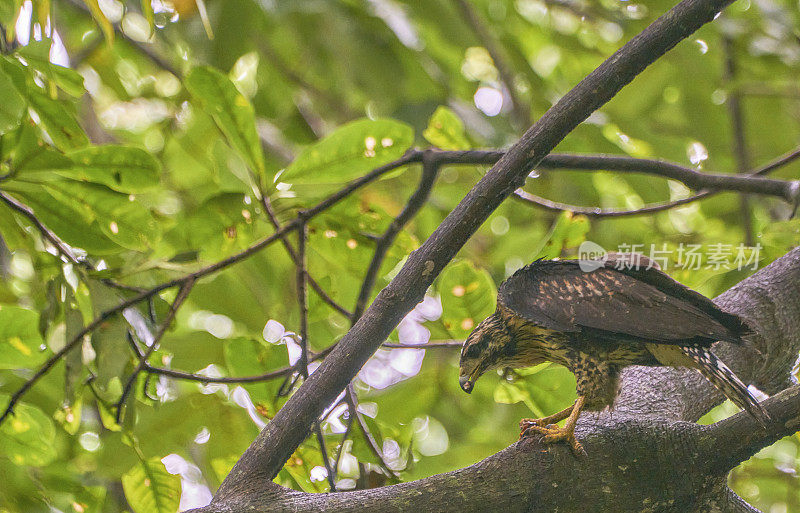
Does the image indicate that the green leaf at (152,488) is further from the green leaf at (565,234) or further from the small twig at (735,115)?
the small twig at (735,115)

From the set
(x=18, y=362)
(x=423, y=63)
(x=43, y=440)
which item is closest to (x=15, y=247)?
(x=18, y=362)

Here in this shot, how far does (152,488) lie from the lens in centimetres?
269

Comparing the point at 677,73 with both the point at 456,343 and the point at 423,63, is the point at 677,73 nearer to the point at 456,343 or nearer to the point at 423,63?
the point at 423,63

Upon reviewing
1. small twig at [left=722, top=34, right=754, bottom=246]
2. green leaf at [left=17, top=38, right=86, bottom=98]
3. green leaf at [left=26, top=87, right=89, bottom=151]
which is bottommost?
green leaf at [left=26, top=87, right=89, bottom=151]

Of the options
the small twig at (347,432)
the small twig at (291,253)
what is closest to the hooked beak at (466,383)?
the small twig at (347,432)

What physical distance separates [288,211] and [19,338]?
40.2 inches

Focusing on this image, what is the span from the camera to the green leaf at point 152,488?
268cm

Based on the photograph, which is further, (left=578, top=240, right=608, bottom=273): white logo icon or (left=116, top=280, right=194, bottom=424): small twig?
(left=116, top=280, right=194, bottom=424): small twig

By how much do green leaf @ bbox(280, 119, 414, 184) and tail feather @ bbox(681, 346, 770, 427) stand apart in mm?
1311

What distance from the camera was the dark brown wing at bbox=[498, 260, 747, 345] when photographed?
6.69ft

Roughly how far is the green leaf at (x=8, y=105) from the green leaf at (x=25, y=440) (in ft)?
3.40

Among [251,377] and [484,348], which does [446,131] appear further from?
[251,377]

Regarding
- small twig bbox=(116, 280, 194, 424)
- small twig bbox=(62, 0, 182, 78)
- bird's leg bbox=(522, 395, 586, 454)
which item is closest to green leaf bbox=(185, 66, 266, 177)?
small twig bbox=(116, 280, 194, 424)

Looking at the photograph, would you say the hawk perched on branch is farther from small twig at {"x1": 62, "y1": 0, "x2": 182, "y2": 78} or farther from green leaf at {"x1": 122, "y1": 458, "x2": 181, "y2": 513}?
small twig at {"x1": 62, "y1": 0, "x2": 182, "y2": 78}
